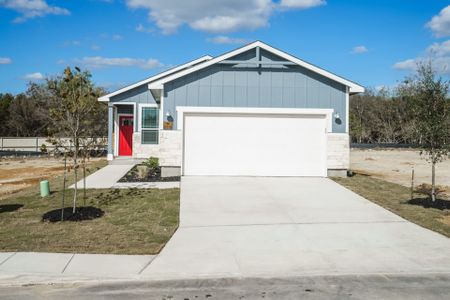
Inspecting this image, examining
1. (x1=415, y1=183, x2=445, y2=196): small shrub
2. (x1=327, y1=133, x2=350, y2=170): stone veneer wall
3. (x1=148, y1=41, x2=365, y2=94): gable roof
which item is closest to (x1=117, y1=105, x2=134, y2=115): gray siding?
(x1=148, y1=41, x2=365, y2=94): gable roof

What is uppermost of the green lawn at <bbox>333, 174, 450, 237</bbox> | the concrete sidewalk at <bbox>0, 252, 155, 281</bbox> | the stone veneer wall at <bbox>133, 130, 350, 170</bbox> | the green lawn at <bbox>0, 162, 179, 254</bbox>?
the stone veneer wall at <bbox>133, 130, 350, 170</bbox>

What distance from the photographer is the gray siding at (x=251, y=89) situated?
15.0 m

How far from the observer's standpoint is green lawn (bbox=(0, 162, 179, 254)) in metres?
6.99

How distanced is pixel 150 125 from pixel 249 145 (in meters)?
6.96

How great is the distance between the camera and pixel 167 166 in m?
14.9

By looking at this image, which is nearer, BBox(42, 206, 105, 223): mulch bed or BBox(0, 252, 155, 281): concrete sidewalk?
BBox(0, 252, 155, 281): concrete sidewalk

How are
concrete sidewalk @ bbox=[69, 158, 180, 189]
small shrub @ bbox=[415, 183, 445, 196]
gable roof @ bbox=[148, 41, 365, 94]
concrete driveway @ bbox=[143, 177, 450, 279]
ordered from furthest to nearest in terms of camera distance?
gable roof @ bbox=[148, 41, 365, 94] → concrete sidewalk @ bbox=[69, 158, 180, 189] → small shrub @ bbox=[415, 183, 445, 196] → concrete driveway @ bbox=[143, 177, 450, 279]

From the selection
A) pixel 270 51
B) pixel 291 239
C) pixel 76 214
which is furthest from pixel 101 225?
pixel 270 51

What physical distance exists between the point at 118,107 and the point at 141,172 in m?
7.78

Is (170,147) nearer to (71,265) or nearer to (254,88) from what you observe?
(254,88)

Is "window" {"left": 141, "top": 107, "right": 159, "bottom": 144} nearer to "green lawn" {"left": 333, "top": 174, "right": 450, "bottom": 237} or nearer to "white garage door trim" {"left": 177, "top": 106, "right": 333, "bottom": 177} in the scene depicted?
"white garage door trim" {"left": 177, "top": 106, "right": 333, "bottom": 177}

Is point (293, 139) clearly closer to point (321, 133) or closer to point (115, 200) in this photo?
point (321, 133)

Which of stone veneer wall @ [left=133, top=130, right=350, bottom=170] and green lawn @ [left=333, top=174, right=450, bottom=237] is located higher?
stone veneer wall @ [left=133, top=130, right=350, bottom=170]

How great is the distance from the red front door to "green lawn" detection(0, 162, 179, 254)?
1030 cm
